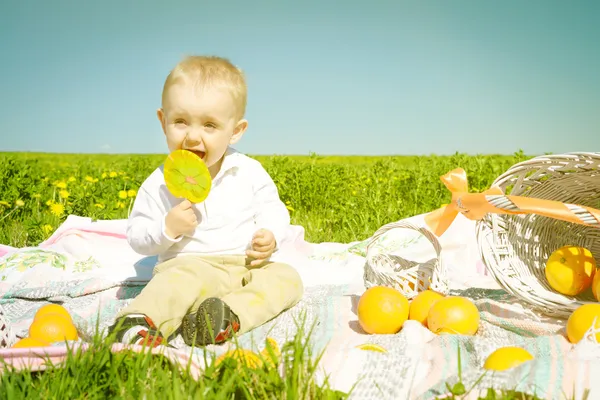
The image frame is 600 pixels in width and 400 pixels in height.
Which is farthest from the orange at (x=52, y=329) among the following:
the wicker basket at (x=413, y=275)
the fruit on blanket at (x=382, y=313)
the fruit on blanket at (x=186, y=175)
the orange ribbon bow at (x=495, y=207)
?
the orange ribbon bow at (x=495, y=207)

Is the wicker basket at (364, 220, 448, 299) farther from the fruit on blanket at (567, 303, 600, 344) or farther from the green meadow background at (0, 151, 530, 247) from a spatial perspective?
the green meadow background at (0, 151, 530, 247)

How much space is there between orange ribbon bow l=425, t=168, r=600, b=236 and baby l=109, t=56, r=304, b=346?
0.80m

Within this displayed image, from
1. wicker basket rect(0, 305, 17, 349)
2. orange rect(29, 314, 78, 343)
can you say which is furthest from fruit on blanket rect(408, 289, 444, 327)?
wicker basket rect(0, 305, 17, 349)

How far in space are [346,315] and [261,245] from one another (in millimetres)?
551

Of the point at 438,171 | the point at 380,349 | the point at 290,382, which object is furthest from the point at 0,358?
the point at 438,171

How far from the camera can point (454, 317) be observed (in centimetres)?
227

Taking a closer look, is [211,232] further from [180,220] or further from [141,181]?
[141,181]

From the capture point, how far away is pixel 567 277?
259cm

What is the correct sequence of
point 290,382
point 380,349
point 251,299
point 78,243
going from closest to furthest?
point 290,382 → point 380,349 → point 251,299 → point 78,243

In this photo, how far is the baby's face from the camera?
2.65 m

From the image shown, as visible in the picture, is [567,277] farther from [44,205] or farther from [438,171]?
[44,205]

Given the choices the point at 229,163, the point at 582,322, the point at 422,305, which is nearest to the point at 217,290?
the point at 229,163

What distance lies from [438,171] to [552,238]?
11.0 ft

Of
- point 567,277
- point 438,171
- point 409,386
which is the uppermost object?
point 438,171
